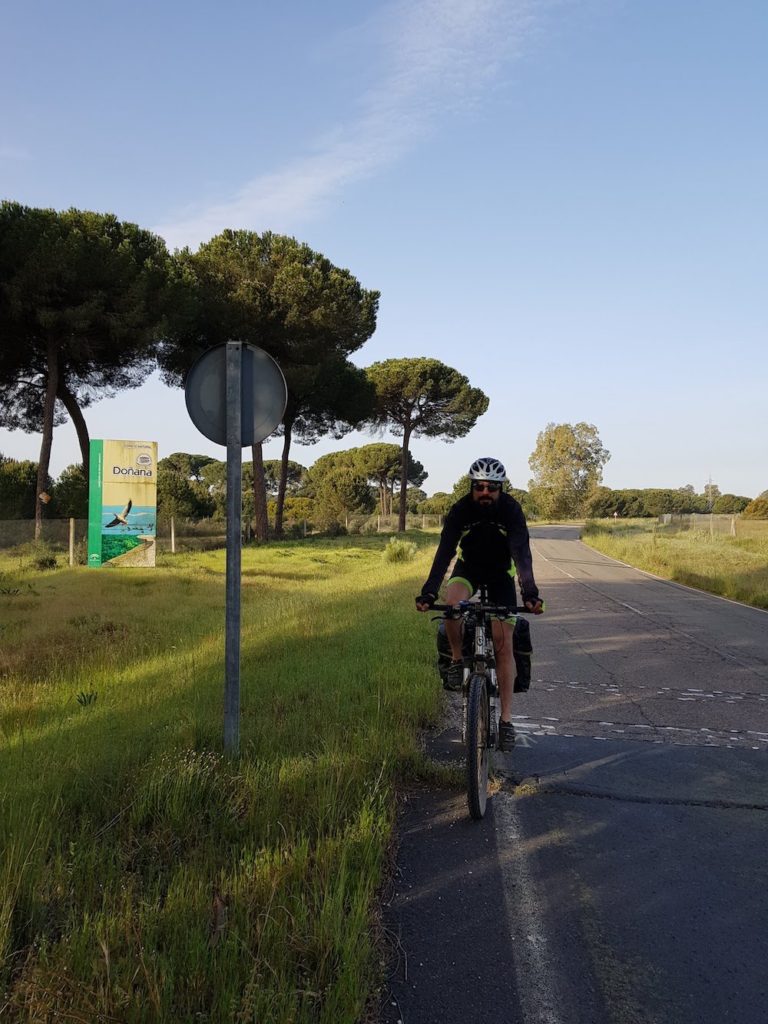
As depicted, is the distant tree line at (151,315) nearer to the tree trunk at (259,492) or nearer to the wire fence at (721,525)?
the tree trunk at (259,492)

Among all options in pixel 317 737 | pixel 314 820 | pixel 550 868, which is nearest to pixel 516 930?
pixel 550 868

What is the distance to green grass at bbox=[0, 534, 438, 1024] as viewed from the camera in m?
2.19

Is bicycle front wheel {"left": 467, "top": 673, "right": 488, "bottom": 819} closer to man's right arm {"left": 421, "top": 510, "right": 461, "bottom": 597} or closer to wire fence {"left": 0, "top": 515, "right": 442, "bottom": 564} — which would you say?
man's right arm {"left": 421, "top": 510, "right": 461, "bottom": 597}

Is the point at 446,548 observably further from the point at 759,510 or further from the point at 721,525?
the point at 759,510

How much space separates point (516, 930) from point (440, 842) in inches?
31.8

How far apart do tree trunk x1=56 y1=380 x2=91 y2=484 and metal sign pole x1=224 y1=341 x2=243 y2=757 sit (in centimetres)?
2783

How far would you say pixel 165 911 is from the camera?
254 cm

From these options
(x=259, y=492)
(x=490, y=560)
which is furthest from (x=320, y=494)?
(x=490, y=560)

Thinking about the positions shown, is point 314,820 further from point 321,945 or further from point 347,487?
point 347,487

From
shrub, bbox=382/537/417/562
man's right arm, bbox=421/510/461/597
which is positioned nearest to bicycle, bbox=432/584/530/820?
man's right arm, bbox=421/510/461/597

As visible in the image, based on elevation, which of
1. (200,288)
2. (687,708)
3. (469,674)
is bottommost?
(687,708)

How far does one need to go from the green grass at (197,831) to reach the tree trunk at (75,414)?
2511cm

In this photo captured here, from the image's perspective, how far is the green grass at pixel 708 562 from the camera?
17125 mm

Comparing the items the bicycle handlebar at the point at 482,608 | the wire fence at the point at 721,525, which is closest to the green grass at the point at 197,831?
the bicycle handlebar at the point at 482,608
